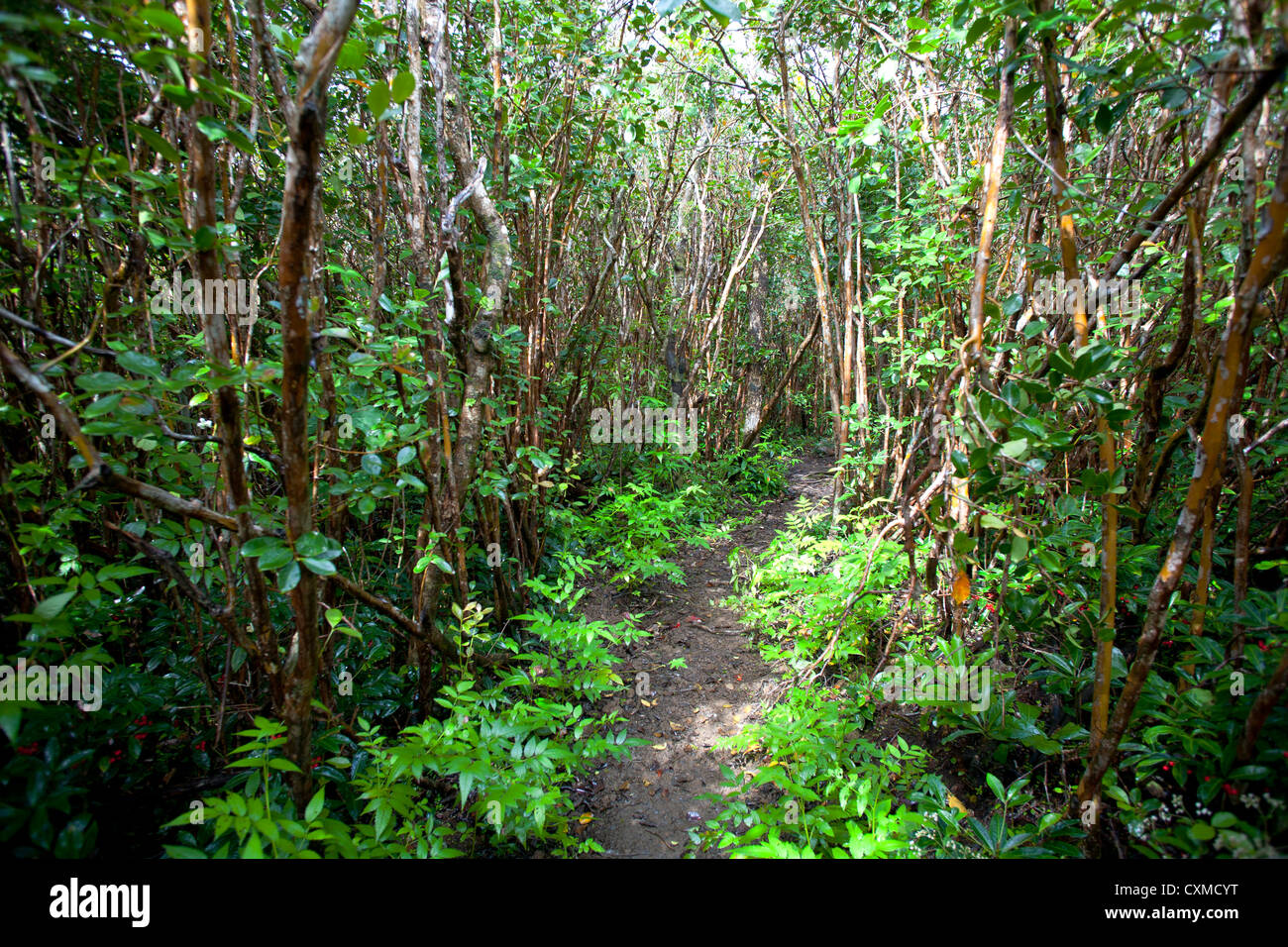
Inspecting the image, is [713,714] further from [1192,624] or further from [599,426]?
[599,426]

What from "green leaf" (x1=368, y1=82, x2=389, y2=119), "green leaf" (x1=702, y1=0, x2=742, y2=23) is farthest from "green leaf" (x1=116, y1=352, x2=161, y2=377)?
"green leaf" (x1=702, y1=0, x2=742, y2=23)

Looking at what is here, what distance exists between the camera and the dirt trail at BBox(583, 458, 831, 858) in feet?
7.29

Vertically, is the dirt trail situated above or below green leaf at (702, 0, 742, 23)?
below

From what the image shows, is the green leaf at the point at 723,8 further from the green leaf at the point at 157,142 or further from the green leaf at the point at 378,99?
the green leaf at the point at 157,142

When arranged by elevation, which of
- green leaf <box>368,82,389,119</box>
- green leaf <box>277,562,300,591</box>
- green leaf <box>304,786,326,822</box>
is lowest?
green leaf <box>304,786,326,822</box>

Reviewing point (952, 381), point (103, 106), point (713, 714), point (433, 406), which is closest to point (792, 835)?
point (713, 714)

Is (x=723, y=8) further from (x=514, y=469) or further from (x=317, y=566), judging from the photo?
(x=514, y=469)

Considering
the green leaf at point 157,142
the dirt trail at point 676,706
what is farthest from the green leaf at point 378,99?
the dirt trail at point 676,706

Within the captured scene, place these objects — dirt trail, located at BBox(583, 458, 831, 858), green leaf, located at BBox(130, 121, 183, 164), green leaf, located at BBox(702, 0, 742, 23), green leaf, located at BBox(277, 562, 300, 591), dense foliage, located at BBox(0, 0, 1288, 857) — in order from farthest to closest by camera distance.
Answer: dirt trail, located at BBox(583, 458, 831, 858)
dense foliage, located at BBox(0, 0, 1288, 857)
green leaf, located at BBox(277, 562, 300, 591)
green leaf, located at BBox(130, 121, 183, 164)
green leaf, located at BBox(702, 0, 742, 23)

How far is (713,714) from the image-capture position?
2.91 metres

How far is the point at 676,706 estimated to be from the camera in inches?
118

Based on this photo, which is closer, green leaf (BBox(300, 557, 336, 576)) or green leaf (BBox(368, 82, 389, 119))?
green leaf (BBox(368, 82, 389, 119))

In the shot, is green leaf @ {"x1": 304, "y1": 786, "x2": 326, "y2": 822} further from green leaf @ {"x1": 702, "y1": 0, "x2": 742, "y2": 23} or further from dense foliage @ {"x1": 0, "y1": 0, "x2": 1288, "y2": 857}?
green leaf @ {"x1": 702, "y1": 0, "x2": 742, "y2": 23}

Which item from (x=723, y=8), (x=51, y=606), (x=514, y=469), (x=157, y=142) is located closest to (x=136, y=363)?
(x=157, y=142)
